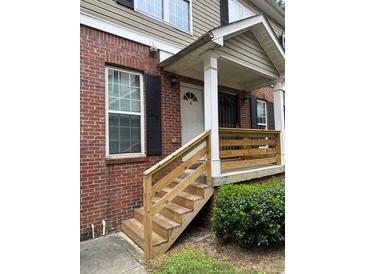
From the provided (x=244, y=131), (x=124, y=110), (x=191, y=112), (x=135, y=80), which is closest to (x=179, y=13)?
(x=135, y=80)

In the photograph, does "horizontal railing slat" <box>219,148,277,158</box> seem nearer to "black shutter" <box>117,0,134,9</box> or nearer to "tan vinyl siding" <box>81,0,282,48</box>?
"tan vinyl siding" <box>81,0,282,48</box>

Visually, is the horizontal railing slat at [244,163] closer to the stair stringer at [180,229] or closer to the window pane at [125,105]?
the stair stringer at [180,229]

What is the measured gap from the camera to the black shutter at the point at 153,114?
4.69m

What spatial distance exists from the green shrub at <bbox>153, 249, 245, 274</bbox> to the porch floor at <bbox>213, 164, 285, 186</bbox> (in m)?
1.36

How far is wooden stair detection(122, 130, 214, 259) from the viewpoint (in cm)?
317

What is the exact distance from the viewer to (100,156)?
160 inches

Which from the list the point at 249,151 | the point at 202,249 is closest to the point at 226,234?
the point at 202,249

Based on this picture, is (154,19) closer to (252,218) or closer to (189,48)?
(189,48)

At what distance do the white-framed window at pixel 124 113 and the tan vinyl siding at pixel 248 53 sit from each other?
191 centimetres

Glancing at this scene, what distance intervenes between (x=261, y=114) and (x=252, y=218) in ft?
19.3
